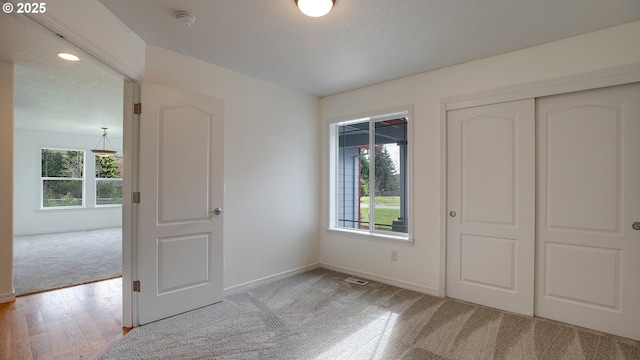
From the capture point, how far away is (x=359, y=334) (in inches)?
101

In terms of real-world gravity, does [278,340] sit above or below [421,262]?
below

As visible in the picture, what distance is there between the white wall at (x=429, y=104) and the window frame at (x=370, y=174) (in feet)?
0.21

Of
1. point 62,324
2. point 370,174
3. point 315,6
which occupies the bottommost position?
point 62,324

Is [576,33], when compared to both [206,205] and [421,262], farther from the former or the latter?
[206,205]

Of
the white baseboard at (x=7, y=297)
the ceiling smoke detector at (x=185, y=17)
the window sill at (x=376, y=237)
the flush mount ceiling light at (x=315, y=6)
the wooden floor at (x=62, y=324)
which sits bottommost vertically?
the wooden floor at (x=62, y=324)

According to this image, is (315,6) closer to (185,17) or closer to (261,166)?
(185,17)

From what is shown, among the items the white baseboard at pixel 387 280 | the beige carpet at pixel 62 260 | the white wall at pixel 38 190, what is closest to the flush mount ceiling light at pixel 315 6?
the white baseboard at pixel 387 280

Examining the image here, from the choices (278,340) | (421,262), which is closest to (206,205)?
(278,340)

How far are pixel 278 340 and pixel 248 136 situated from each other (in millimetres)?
2250

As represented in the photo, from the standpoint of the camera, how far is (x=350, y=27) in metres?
2.55

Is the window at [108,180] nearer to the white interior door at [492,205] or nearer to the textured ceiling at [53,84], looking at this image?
the textured ceiling at [53,84]

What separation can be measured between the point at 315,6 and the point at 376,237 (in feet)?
9.18

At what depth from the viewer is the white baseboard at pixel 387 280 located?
3466mm

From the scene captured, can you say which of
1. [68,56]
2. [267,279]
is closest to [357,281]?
[267,279]
